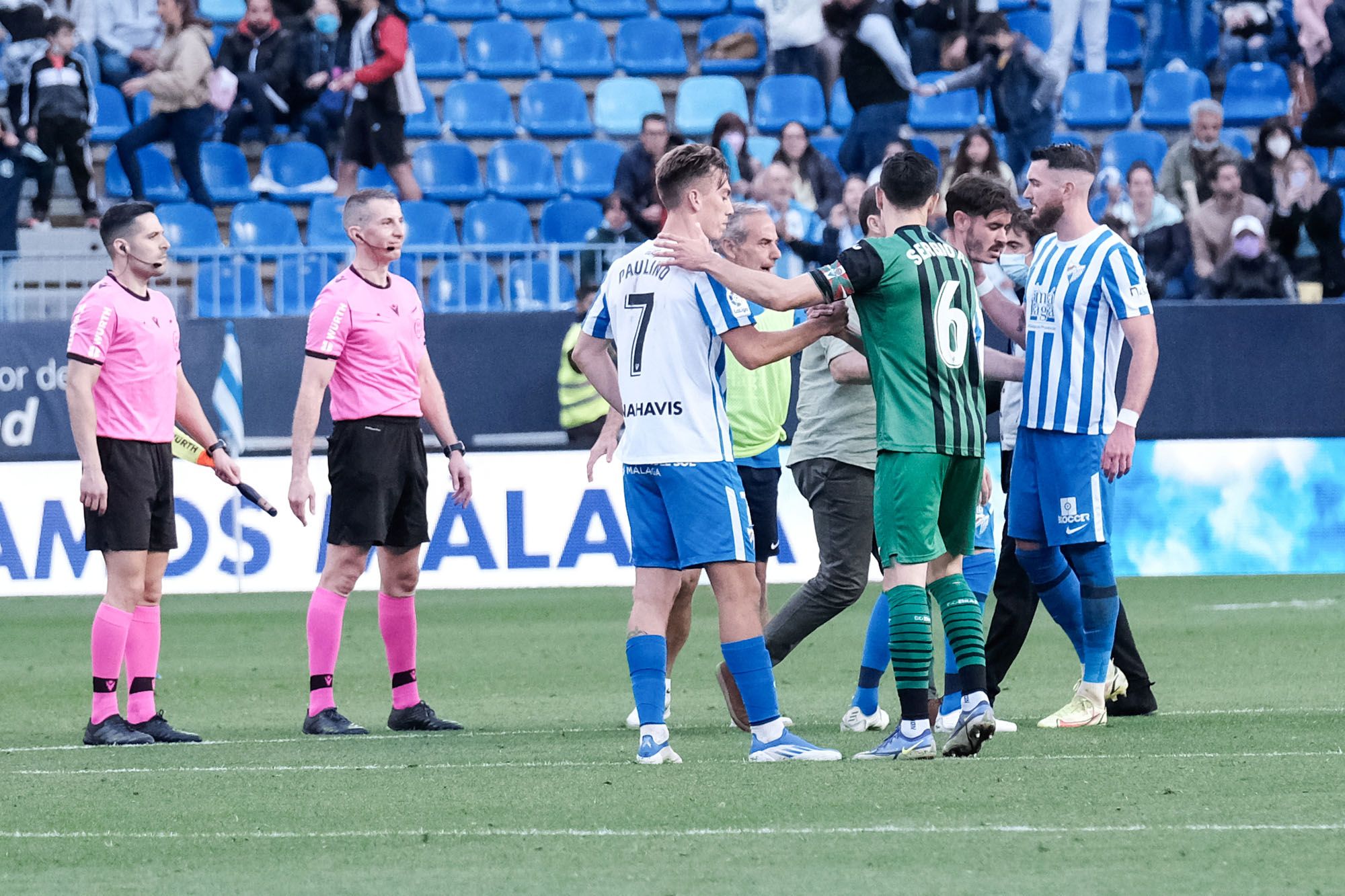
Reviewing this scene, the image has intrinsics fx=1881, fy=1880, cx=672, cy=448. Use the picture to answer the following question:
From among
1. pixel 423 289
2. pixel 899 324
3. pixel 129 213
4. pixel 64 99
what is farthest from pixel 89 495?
pixel 64 99

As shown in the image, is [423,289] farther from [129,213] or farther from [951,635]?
[951,635]

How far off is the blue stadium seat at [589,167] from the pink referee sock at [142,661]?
10.6 m

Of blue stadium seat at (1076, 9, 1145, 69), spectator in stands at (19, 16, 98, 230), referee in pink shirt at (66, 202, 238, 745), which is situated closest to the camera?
referee in pink shirt at (66, 202, 238, 745)

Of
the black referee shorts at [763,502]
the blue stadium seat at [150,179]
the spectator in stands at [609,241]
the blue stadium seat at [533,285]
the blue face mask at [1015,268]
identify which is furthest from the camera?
the blue stadium seat at [150,179]

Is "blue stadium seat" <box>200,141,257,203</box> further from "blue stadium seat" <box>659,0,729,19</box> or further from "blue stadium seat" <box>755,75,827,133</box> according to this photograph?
"blue stadium seat" <box>755,75,827,133</box>

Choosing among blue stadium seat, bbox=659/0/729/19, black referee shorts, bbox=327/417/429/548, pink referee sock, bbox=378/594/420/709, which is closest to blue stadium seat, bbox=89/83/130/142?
blue stadium seat, bbox=659/0/729/19

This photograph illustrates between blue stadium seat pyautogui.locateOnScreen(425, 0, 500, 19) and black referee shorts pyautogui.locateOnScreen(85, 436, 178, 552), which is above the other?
blue stadium seat pyautogui.locateOnScreen(425, 0, 500, 19)

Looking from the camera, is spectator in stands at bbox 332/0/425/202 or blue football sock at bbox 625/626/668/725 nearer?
blue football sock at bbox 625/626/668/725

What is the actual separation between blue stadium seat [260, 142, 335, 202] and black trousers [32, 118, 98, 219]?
159cm

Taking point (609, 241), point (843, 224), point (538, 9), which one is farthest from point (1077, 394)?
point (538, 9)

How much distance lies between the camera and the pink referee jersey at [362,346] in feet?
24.3

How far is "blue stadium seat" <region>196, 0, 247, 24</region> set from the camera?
19.1 m

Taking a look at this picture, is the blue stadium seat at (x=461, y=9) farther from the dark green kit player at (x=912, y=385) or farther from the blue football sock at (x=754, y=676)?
the blue football sock at (x=754, y=676)

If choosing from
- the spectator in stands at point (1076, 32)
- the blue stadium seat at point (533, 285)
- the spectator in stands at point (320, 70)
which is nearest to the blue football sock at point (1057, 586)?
the blue stadium seat at point (533, 285)
